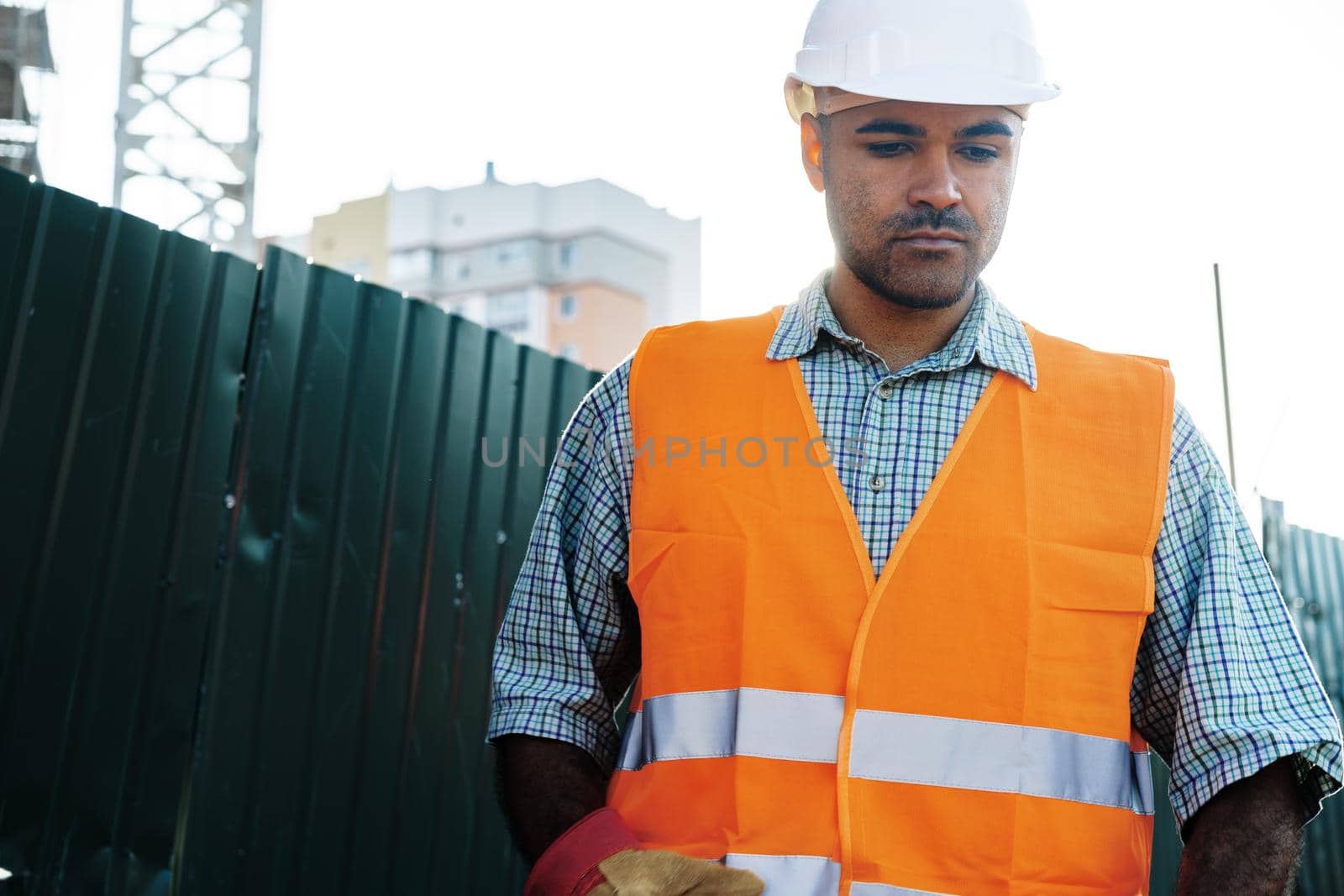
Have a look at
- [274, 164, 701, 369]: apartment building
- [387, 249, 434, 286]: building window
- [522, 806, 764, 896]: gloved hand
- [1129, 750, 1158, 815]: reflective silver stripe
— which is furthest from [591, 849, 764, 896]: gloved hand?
[387, 249, 434, 286]: building window

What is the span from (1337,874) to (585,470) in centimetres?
815

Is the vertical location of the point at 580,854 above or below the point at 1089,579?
below

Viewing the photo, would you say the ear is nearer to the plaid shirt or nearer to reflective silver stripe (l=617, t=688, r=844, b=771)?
the plaid shirt

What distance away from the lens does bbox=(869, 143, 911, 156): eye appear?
7.62 ft

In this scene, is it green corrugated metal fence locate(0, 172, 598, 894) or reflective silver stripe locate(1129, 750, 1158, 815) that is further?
green corrugated metal fence locate(0, 172, 598, 894)

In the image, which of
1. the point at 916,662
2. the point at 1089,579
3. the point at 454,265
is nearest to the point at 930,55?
the point at 1089,579

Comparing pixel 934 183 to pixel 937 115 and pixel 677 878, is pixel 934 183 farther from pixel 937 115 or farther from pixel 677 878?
pixel 677 878

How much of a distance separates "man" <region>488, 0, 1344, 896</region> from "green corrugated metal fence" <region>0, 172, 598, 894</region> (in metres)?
1.41

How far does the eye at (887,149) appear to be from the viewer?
2322 millimetres

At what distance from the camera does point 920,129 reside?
2301 mm

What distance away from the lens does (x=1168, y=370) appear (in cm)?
227

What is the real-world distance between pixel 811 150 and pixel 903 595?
94 centimetres

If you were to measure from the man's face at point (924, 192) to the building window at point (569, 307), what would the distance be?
53385mm

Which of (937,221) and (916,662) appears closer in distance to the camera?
(916,662)
